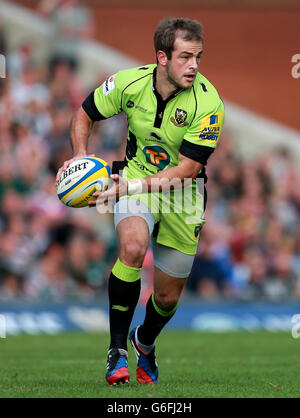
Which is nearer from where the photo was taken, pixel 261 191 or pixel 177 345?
pixel 177 345

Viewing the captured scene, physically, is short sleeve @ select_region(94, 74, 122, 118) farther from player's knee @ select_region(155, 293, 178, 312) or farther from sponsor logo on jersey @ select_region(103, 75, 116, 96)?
player's knee @ select_region(155, 293, 178, 312)

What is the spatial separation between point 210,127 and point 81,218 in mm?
8105

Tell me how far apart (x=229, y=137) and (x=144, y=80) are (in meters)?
11.3

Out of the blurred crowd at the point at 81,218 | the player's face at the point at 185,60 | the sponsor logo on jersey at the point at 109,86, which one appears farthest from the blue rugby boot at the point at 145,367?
the blurred crowd at the point at 81,218

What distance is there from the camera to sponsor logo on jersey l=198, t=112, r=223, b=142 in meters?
6.81

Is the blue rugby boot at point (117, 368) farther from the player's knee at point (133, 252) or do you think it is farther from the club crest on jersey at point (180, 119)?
the club crest on jersey at point (180, 119)

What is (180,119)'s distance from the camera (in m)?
6.90

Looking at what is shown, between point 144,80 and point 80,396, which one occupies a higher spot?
point 144,80

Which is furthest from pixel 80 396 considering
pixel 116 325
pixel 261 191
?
pixel 261 191

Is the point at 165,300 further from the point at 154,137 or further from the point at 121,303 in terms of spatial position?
the point at 154,137

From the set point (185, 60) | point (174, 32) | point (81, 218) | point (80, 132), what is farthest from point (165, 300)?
point (81, 218)

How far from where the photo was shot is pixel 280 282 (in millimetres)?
15391

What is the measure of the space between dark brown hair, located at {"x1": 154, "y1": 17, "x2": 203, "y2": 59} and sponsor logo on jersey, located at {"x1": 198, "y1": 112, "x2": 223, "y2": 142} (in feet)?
1.87
